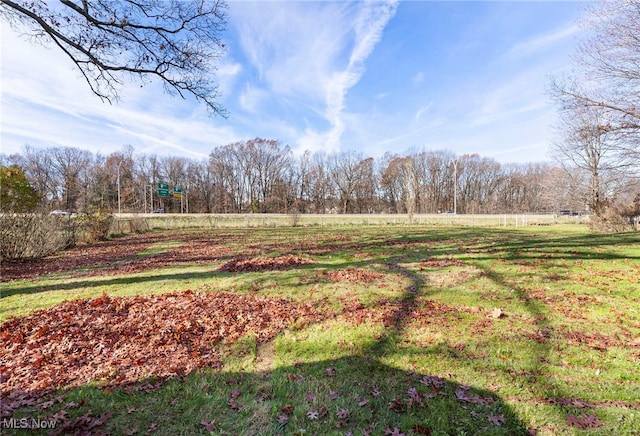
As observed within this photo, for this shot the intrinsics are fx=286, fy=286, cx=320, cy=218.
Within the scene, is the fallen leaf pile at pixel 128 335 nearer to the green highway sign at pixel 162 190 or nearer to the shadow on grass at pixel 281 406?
the shadow on grass at pixel 281 406

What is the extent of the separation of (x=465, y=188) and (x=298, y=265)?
6296 cm

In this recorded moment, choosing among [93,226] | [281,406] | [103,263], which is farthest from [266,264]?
[93,226]

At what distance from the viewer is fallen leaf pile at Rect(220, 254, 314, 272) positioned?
26.1 ft

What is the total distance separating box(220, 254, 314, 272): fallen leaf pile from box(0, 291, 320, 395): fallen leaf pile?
220 cm

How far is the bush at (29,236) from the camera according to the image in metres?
9.91

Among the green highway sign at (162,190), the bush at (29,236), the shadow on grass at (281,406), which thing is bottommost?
the shadow on grass at (281,406)

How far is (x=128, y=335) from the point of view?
13.4ft

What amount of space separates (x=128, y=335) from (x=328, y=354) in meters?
2.88

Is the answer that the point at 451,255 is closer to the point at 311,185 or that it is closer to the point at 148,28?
the point at 148,28

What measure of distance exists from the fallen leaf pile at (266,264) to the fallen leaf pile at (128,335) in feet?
7.21

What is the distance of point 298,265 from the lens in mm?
8305

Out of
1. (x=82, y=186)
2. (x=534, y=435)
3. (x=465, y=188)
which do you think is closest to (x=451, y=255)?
(x=534, y=435)

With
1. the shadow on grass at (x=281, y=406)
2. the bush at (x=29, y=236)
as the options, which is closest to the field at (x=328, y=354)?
the shadow on grass at (x=281, y=406)

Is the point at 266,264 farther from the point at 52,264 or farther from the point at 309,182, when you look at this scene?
the point at 309,182
